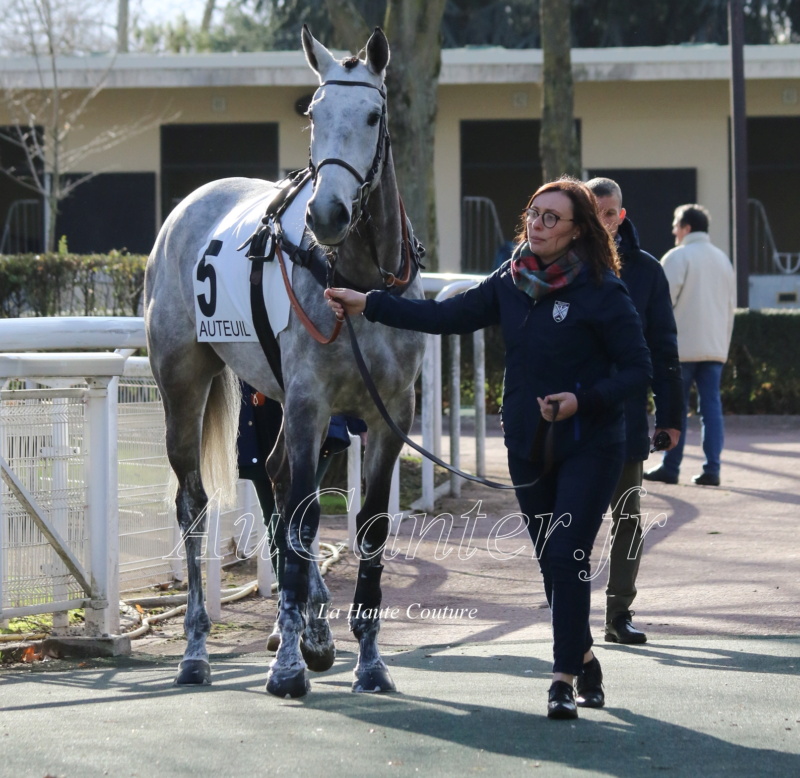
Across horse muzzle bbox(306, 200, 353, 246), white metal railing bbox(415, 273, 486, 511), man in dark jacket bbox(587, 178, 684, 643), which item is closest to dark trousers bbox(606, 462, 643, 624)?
man in dark jacket bbox(587, 178, 684, 643)

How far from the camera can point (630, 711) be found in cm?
430

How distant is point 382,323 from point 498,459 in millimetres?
7424

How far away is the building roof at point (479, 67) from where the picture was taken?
2002cm

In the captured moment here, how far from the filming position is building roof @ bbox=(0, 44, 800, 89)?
20.0m

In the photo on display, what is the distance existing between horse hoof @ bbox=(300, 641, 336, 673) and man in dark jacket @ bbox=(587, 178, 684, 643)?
1399 mm

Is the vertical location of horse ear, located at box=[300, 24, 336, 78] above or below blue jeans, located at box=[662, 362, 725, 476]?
above

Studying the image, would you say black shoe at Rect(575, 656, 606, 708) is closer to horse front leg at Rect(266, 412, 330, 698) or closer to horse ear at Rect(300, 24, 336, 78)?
horse front leg at Rect(266, 412, 330, 698)

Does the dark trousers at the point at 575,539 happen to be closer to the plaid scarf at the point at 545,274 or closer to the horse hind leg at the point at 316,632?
the plaid scarf at the point at 545,274

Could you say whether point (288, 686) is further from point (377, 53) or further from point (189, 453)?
point (377, 53)

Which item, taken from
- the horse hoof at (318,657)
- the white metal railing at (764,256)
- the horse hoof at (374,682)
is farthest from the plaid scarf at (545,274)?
the white metal railing at (764,256)

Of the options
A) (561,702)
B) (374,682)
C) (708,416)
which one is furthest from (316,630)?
(708,416)

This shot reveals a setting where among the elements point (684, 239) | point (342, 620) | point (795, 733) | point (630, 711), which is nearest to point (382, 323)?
point (630, 711)

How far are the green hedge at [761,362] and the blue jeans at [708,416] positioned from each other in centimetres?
429

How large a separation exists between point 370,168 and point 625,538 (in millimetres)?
2184
